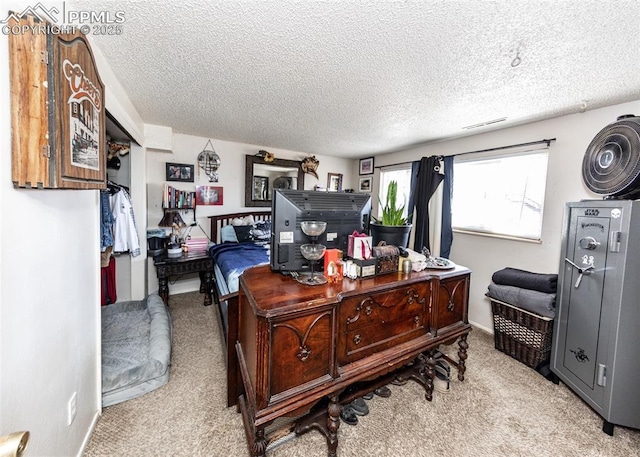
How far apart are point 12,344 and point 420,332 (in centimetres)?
179

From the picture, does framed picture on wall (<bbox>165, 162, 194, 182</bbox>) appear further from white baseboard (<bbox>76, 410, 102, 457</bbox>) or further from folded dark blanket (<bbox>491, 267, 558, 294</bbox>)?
folded dark blanket (<bbox>491, 267, 558, 294</bbox>)

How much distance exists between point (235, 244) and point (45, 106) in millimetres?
2537

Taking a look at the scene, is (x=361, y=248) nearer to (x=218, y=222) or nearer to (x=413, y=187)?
(x=413, y=187)

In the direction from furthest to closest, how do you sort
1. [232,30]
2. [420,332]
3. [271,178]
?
[271,178] < [420,332] < [232,30]

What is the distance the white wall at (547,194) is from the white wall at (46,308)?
364 centimetres

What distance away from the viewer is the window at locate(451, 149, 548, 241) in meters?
2.65

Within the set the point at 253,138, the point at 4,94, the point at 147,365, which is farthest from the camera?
the point at 253,138

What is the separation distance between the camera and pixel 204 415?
162 centimetres

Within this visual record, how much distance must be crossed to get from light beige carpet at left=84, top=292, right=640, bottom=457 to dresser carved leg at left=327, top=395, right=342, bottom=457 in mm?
141

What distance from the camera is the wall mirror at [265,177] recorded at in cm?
395

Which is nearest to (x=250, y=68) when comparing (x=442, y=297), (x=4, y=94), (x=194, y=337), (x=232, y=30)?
(x=232, y=30)

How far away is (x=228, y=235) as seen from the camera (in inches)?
139

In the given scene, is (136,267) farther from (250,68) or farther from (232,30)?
(232,30)

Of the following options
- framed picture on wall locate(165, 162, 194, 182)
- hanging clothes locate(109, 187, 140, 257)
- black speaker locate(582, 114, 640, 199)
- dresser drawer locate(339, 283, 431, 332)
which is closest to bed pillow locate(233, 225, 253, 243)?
framed picture on wall locate(165, 162, 194, 182)
